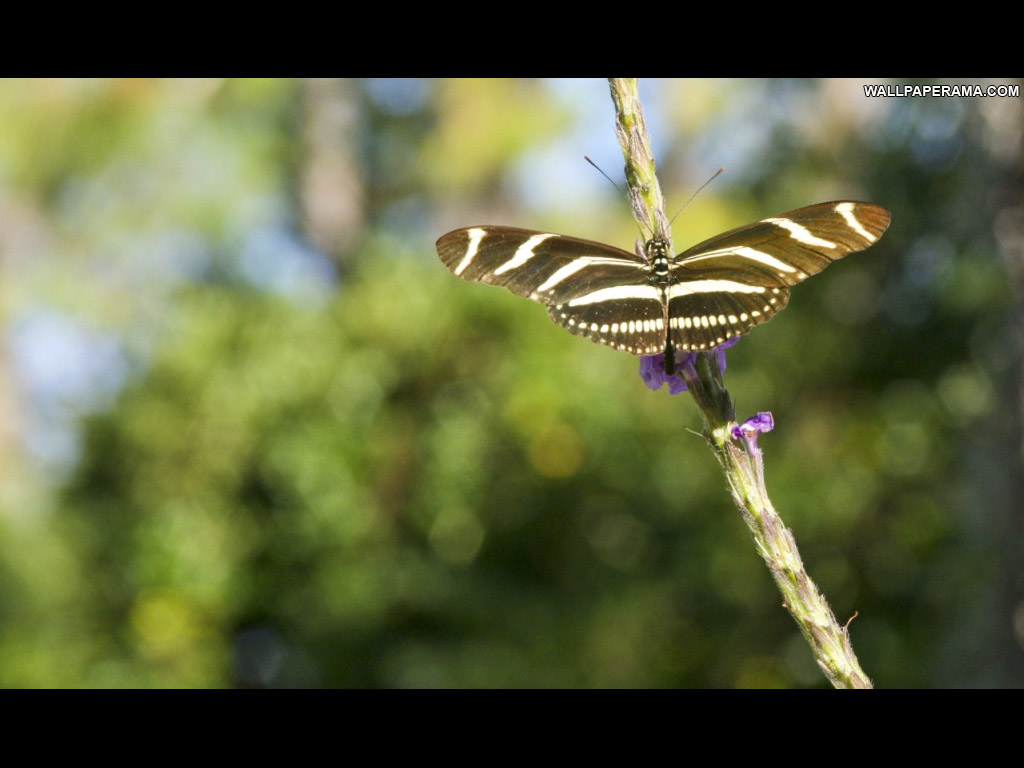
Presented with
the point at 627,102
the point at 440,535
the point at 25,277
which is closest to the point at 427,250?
the point at 440,535

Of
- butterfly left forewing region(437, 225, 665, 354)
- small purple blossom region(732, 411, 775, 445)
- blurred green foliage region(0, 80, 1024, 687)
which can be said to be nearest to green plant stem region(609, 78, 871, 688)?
small purple blossom region(732, 411, 775, 445)

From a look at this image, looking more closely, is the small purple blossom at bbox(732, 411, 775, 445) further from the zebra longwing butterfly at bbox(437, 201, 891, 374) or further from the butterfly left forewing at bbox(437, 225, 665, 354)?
the butterfly left forewing at bbox(437, 225, 665, 354)

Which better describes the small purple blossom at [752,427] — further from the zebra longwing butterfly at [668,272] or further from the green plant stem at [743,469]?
the zebra longwing butterfly at [668,272]

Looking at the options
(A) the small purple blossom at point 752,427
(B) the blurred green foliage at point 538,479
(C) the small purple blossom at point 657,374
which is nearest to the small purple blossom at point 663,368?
(C) the small purple blossom at point 657,374

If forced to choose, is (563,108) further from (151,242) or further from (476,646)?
Result: (476,646)

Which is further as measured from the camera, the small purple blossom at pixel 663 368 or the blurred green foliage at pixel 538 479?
the blurred green foliage at pixel 538 479
